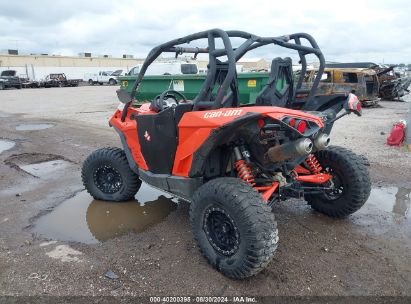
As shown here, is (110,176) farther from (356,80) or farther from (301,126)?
(356,80)

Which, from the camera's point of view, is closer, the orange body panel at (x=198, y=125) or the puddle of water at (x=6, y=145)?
the orange body panel at (x=198, y=125)

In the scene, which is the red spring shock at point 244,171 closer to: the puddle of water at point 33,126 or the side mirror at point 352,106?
the side mirror at point 352,106

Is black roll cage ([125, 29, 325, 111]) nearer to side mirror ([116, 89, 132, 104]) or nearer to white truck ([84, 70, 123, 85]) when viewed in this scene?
side mirror ([116, 89, 132, 104])

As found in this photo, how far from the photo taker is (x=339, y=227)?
4266 mm

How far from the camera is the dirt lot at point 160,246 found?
3.17m

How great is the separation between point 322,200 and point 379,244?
0.82m

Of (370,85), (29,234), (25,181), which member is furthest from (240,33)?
(370,85)

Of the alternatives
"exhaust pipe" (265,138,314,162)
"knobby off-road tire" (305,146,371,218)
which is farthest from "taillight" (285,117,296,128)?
"knobby off-road tire" (305,146,371,218)

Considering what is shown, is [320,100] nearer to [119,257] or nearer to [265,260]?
[265,260]

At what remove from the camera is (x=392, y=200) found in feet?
16.8

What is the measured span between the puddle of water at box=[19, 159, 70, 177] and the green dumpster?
4.46 meters

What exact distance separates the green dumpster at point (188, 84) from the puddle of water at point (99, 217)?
5.53 meters

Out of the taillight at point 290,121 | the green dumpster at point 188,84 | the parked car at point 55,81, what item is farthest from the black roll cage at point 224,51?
the parked car at point 55,81

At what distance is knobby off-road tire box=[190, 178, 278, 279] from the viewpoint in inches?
119
